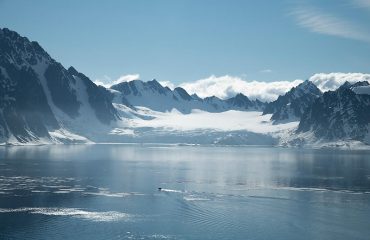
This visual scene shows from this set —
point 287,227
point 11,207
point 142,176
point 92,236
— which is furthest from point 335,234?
point 142,176

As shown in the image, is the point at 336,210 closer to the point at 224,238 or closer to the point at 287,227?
the point at 287,227

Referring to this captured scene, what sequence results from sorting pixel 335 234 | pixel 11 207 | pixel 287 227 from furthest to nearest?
1. pixel 11 207
2. pixel 287 227
3. pixel 335 234

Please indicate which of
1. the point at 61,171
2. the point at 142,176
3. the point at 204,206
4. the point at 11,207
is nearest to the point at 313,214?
the point at 204,206

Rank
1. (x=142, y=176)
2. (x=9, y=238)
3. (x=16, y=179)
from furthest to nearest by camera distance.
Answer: (x=142, y=176)
(x=16, y=179)
(x=9, y=238)

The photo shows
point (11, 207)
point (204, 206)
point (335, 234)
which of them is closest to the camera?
point (335, 234)

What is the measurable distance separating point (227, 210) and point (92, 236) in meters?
37.4

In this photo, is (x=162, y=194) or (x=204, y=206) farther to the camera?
(x=162, y=194)

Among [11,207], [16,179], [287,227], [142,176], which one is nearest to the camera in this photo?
[287,227]

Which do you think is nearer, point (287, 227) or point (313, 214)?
point (287, 227)

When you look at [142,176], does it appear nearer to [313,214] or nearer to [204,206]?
[204,206]

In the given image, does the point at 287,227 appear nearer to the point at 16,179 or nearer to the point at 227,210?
the point at 227,210

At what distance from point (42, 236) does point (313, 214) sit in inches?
2333

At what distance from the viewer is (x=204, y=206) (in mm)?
123500

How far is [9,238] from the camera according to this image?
8969 cm
